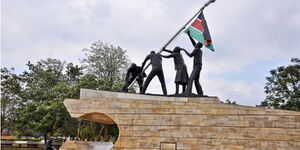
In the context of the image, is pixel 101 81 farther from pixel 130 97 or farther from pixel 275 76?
pixel 275 76

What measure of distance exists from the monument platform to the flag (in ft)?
7.62

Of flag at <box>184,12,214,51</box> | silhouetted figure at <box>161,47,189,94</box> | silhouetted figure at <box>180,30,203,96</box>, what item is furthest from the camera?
silhouetted figure at <box>161,47,189,94</box>

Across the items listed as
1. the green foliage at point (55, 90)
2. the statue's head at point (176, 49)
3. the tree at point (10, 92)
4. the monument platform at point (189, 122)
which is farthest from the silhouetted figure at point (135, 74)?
the tree at point (10, 92)

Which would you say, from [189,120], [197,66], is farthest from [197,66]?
[189,120]

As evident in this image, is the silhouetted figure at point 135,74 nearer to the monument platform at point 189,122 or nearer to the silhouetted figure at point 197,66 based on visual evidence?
the monument platform at point 189,122

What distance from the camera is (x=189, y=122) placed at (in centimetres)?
936

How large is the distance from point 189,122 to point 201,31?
3.91m

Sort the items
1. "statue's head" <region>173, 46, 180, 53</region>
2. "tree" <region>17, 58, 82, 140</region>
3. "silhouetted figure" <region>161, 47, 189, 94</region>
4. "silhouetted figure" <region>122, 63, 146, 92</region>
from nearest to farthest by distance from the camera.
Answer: "silhouetted figure" <region>161, 47, 189, 94</region> → "statue's head" <region>173, 46, 180, 53</region> → "silhouetted figure" <region>122, 63, 146, 92</region> → "tree" <region>17, 58, 82, 140</region>

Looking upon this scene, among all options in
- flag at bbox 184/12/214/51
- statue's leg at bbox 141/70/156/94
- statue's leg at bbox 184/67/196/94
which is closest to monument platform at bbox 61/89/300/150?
statue's leg at bbox 184/67/196/94

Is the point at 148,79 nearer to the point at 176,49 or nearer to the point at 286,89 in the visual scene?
the point at 176,49

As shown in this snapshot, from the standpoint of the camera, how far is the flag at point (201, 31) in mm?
10875

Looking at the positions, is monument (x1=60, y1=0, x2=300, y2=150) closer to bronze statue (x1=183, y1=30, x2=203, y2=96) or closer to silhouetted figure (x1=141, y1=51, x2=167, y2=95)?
bronze statue (x1=183, y1=30, x2=203, y2=96)

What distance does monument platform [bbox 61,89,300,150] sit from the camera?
8680 mm

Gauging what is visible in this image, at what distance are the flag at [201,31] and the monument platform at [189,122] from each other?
2323 millimetres
